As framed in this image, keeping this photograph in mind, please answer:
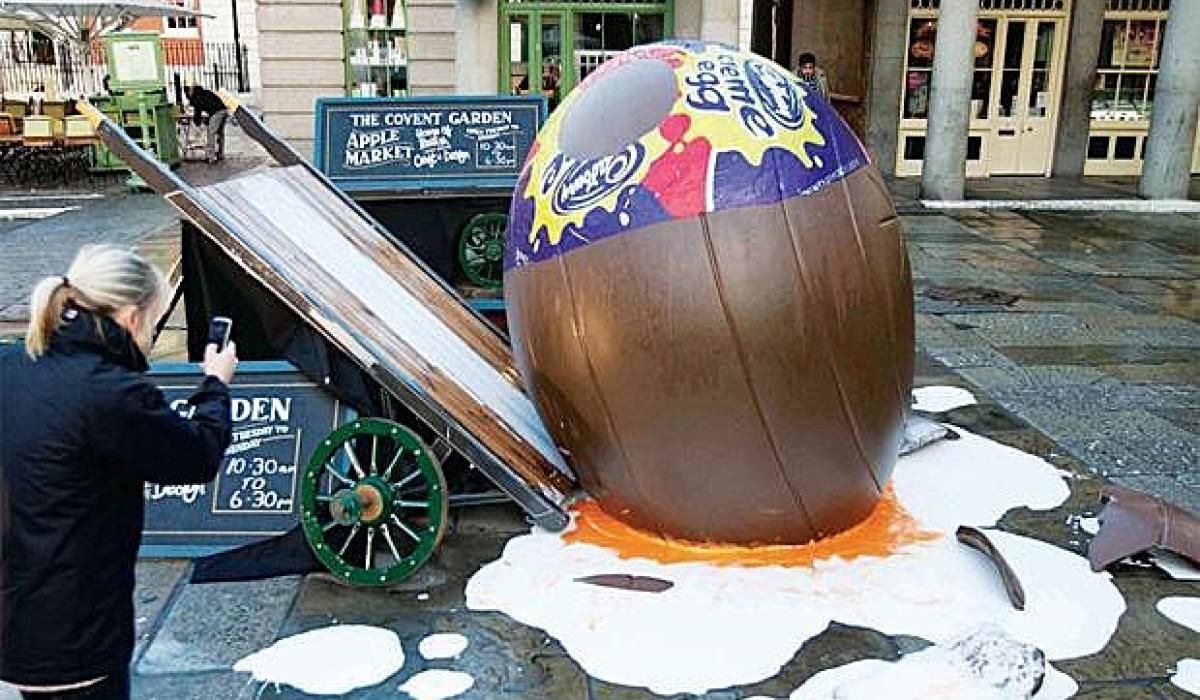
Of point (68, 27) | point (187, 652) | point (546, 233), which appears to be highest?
point (68, 27)

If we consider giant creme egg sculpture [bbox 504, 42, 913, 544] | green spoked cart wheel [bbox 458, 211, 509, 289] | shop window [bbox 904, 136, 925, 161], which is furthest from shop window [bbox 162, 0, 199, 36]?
giant creme egg sculpture [bbox 504, 42, 913, 544]

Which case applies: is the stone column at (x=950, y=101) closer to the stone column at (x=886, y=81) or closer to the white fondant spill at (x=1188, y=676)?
the stone column at (x=886, y=81)

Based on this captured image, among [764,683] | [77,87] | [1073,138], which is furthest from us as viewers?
[77,87]

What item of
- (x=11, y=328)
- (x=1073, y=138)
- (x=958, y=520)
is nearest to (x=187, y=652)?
(x=958, y=520)

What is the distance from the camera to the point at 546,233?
4605mm

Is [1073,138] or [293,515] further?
[1073,138]

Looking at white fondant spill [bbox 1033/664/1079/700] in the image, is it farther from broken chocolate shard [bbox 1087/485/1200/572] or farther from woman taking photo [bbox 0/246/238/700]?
woman taking photo [bbox 0/246/238/700]

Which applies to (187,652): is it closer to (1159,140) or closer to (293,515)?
(293,515)

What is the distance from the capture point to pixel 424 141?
9.23 metres

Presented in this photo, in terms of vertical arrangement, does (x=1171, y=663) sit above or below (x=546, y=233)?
below

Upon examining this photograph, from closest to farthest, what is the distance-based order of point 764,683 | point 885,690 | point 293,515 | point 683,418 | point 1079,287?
point 885,690 → point 764,683 → point 683,418 → point 293,515 → point 1079,287

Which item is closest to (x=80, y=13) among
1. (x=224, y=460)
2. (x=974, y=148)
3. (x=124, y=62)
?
(x=124, y=62)

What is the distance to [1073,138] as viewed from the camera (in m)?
19.0

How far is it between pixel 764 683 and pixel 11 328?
699 centimetres
